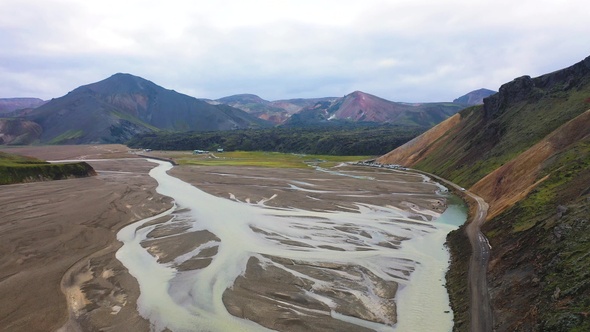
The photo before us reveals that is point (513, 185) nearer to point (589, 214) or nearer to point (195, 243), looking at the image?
point (589, 214)

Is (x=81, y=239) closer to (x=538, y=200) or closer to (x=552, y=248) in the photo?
(x=552, y=248)

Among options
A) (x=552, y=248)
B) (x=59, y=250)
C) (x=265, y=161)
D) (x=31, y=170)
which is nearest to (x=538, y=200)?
(x=552, y=248)

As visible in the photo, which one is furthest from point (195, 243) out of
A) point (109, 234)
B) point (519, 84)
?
point (519, 84)

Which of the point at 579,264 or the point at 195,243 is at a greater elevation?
the point at 579,264

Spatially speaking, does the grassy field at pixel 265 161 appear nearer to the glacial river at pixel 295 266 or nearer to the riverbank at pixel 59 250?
the riverbank at pixel 59 250

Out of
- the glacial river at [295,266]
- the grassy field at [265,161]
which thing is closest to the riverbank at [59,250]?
the glacial river at [295,266]
